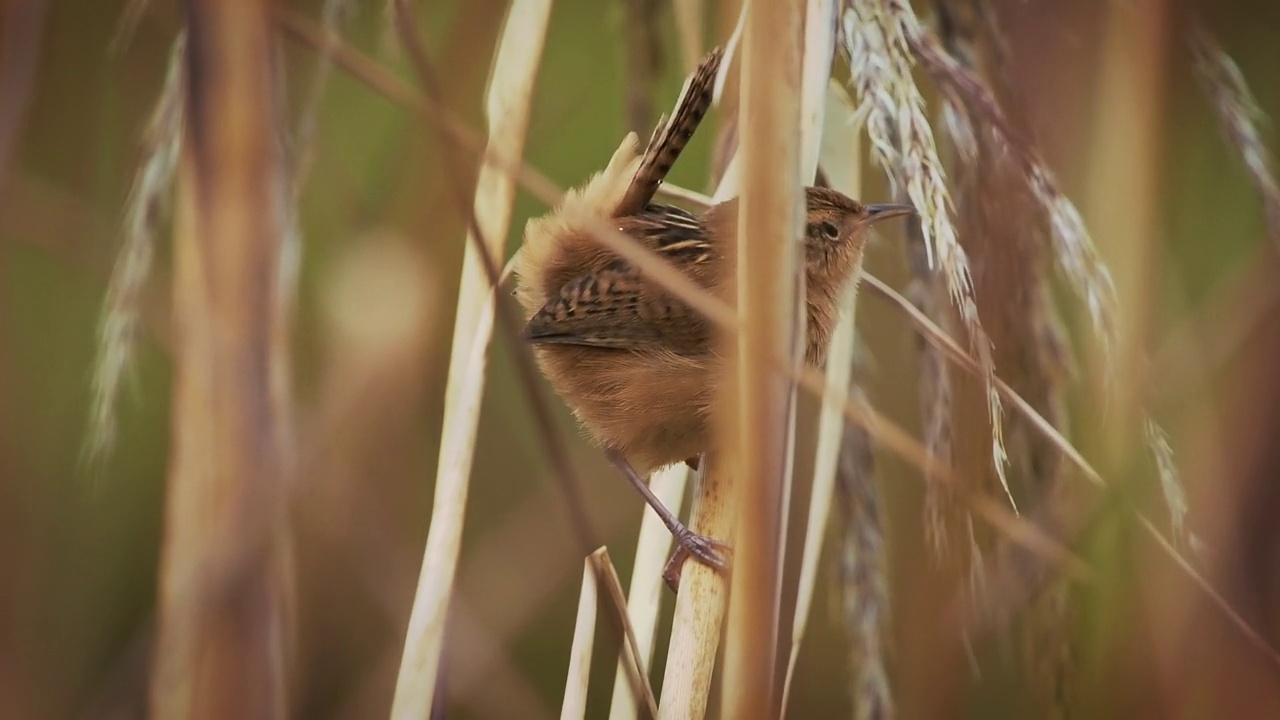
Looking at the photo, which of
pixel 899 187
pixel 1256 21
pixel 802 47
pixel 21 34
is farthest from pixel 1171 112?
pixel 21 34

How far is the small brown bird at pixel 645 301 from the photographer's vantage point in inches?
45.5

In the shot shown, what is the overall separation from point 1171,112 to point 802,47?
1.69 feet

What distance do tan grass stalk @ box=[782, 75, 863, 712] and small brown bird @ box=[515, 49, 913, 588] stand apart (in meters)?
0.02

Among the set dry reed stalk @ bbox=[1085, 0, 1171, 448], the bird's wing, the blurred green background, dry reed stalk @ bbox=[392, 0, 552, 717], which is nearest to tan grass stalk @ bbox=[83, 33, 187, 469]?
the blurred green background

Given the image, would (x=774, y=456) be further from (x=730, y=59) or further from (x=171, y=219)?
(x=171, y=219)

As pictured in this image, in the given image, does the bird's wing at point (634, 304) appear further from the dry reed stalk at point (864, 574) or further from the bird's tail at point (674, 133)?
the dry reed stalk at point (864, 574)

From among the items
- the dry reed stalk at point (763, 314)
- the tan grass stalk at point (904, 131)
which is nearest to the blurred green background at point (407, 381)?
the tan grass stalk at point (904, 131)

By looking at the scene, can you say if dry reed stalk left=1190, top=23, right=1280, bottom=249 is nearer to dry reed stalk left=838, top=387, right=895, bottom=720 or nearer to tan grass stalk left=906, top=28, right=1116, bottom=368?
tan grass stalk left=906, top=28, right=1116, bottom=368

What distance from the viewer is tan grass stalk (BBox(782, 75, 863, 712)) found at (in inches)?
41.9

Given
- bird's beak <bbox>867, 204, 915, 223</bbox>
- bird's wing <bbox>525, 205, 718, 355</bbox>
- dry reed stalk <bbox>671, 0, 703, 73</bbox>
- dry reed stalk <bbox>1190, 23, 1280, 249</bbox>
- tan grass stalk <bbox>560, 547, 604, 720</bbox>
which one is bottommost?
tan grass stalk <bbox>560, 547, 604, 720</bbox>

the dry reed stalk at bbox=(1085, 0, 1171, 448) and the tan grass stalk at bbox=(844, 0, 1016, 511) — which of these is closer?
the tan grass stalk at bbox=(844, 0, 1016, 511)

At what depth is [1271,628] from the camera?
3.77 ft

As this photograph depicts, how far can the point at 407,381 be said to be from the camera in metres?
1.21

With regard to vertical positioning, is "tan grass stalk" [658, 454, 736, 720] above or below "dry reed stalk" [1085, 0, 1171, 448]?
below
